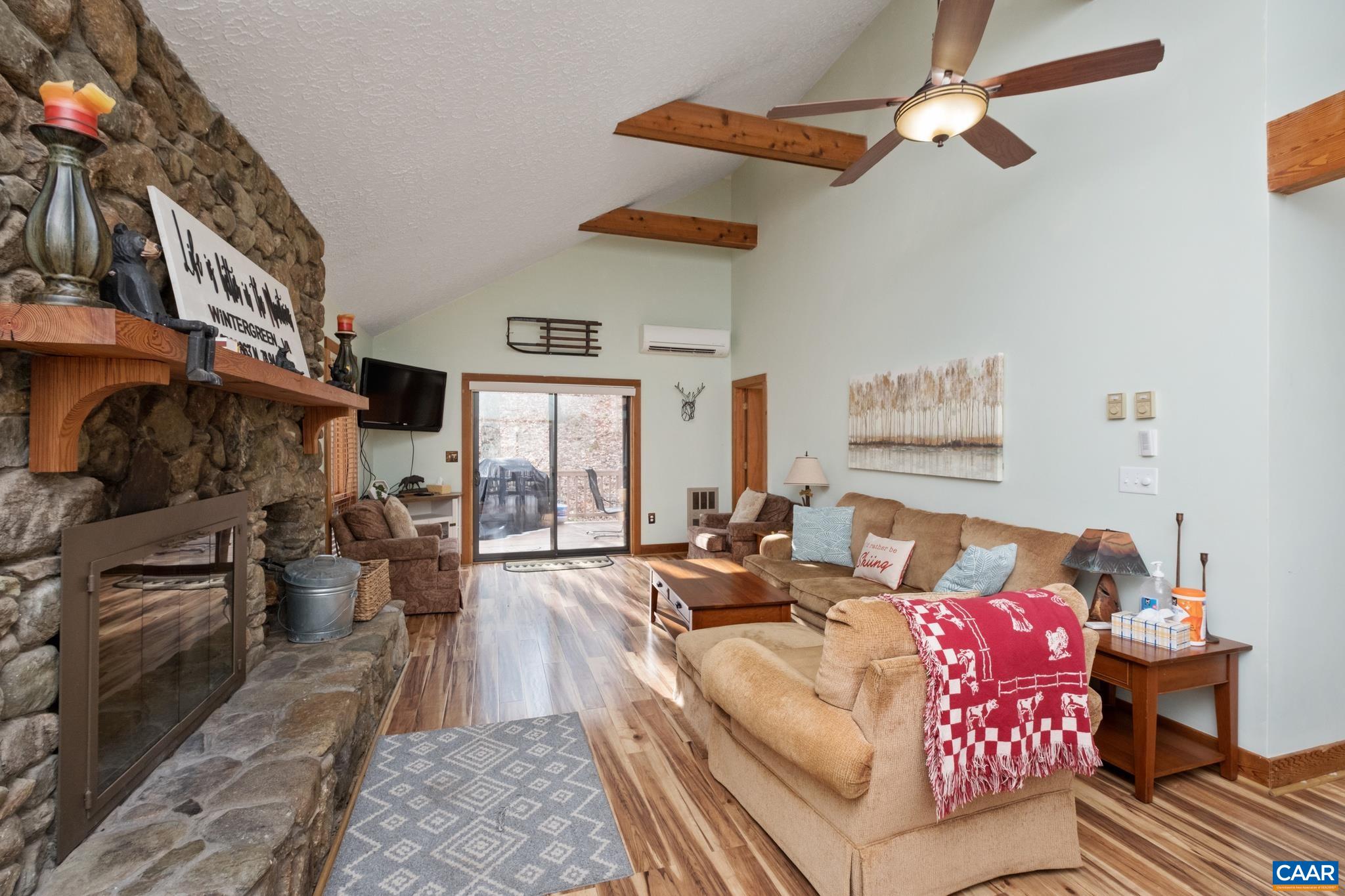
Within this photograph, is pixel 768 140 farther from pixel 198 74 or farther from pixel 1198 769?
pixel 1198 769

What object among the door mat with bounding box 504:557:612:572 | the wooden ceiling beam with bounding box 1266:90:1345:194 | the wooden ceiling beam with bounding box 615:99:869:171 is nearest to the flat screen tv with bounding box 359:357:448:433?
the door mat with bounding box 504:557:612:572

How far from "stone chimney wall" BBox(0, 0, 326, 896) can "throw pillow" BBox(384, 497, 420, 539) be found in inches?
84.5

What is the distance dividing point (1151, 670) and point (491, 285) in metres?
6.31

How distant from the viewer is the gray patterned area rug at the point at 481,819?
1.86 meters

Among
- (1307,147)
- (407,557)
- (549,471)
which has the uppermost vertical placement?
(1307,147)

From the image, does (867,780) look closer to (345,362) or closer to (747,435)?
(345,362)

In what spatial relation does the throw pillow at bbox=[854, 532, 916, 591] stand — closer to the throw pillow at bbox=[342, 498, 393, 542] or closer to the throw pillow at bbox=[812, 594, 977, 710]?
the throw pillow at bbox=[812, 594, 977, 710]

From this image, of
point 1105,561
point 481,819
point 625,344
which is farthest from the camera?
point 625,344

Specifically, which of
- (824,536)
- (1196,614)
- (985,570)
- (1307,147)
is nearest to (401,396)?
(824,536)

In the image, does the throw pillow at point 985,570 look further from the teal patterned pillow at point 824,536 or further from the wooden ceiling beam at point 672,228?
the wooden ceiling beam at point 672,228

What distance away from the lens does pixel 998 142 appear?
2592mm

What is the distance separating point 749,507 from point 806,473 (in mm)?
A: 794

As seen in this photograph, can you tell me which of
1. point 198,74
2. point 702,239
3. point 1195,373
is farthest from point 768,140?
point 198,74

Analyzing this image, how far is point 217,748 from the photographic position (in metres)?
1.83
